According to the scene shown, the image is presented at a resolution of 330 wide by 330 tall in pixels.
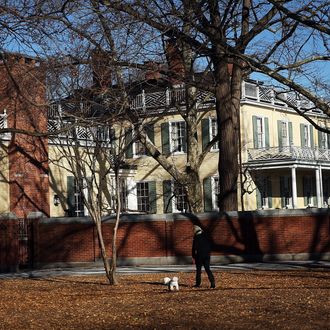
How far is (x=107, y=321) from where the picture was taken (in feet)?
45.2

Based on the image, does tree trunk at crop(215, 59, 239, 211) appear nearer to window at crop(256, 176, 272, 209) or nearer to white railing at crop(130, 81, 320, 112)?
white railing at crop(130, 81, 320, 112)

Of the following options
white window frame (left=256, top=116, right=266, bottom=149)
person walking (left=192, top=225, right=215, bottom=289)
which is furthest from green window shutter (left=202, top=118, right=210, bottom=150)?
person walking (left=192, top=225, right=215, bottom=289)

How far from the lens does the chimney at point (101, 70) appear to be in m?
20.8

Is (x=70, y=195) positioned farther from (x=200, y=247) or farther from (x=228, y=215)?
(x=200, y=247)

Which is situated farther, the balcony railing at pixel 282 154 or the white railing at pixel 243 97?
the balcony railing at pixel 282 154

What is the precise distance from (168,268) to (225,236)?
3.10 m

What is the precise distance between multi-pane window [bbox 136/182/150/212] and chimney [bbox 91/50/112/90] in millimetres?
23100

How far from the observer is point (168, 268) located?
27766 millimetres

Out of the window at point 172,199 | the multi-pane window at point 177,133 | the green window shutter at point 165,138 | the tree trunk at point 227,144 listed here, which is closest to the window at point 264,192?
the window at point 172,199

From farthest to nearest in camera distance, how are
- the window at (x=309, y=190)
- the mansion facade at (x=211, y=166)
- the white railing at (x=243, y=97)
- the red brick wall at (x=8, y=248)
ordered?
the window at (x=309, y=190) < the mansion facade at (x=211, y=166) < the white railing at (x=243, y=97) < the red brick wall at (x=8, y=248)

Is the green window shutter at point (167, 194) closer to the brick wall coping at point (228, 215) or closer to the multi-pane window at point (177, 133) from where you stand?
the multi-pane window at point (177, 133)

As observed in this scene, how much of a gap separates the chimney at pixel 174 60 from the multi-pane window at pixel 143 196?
21592 millimetres

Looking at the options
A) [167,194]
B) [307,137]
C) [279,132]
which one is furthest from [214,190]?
[307,137]

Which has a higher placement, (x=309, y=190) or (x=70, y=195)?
(x=309, y=190)
